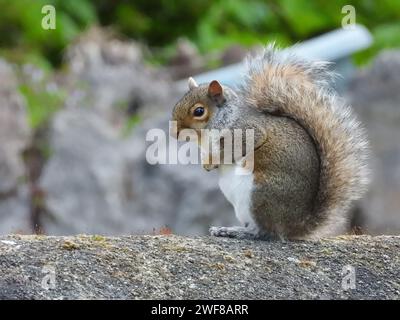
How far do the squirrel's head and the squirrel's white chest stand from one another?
0.97ft

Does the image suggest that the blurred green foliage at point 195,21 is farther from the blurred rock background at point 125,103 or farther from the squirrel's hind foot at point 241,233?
the squirrel's hind foot at point 241,233

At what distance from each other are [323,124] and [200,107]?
2.13 ft

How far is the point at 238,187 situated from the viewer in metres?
5.38

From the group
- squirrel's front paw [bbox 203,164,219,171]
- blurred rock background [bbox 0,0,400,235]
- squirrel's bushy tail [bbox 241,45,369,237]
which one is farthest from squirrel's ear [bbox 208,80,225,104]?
blurred rock background [bbox 0,0,400,235]

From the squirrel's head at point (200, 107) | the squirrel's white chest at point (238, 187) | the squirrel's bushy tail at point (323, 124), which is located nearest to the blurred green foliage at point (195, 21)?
the squirrel's bushy tail at point (323, 124)

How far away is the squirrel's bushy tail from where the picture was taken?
559cm

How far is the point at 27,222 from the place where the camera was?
10320mm

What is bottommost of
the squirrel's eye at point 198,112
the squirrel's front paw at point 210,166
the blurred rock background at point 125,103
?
the squirrel's front paw at point 210,166

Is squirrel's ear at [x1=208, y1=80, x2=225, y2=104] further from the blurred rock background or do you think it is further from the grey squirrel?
the blurred rock background

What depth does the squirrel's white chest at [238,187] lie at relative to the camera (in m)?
5.38

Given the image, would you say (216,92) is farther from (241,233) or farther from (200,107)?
(241,233)

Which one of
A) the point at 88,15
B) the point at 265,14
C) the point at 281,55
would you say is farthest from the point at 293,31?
the point at 281,55

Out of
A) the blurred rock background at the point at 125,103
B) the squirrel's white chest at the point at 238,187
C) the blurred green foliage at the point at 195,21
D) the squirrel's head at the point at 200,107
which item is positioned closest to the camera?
the squirrel's white chest at the point at 238,187

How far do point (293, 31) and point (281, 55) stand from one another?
8.98 m
